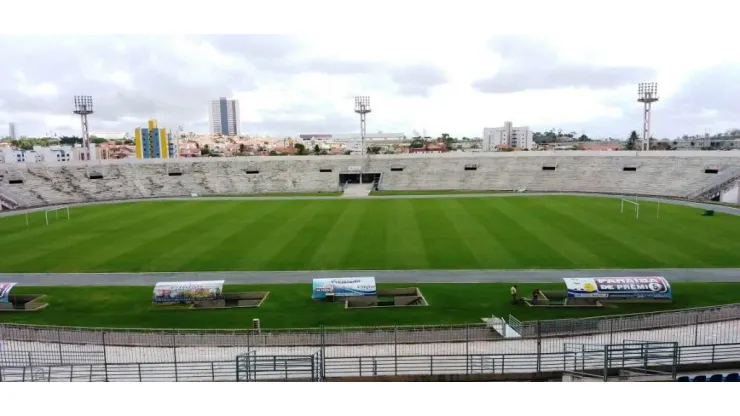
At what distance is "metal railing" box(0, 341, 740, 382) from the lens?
13383mm

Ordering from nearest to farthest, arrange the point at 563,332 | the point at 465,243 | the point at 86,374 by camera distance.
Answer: the point at 86,374 < the point at 563,332 < the point at 465,243

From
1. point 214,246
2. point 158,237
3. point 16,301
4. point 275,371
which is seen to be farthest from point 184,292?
point 158,237

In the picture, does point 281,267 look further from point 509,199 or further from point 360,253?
point 509,199

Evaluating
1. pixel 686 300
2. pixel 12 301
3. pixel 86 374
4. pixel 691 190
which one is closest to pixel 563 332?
pixel 686 300

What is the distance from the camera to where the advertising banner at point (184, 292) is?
2205cm

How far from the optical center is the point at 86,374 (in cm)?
1411

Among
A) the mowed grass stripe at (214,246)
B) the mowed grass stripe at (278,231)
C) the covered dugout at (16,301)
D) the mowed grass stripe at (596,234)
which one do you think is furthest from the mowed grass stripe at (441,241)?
the covered dugout at (16,301)

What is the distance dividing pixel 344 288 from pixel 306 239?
12771 mm

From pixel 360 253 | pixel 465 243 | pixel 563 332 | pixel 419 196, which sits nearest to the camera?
pixel 563 332

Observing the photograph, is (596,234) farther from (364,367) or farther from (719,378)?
(364,367)

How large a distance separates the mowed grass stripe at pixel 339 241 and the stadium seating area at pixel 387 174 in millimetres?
23097

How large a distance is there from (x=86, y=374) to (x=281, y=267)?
13900mm

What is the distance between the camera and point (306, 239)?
34.4 meters

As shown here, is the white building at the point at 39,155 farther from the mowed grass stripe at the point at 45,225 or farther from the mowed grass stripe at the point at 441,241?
the mowed grass stripe at the point at 441,241
